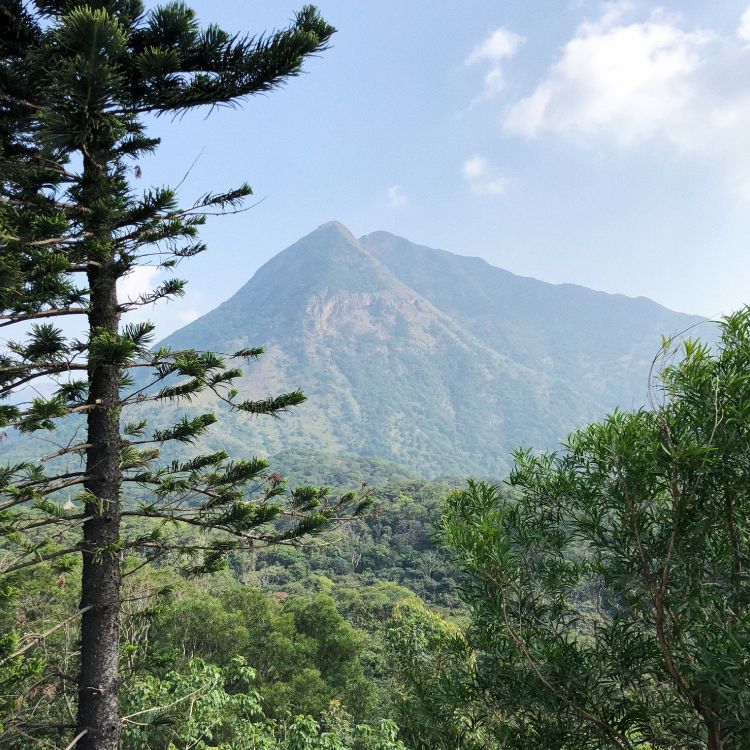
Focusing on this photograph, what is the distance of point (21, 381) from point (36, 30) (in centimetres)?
281

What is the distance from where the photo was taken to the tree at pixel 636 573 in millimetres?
2600

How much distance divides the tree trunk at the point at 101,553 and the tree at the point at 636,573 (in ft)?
8.95

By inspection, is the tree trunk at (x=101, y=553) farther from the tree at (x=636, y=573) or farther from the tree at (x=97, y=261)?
the tree at (x=636, y=573)

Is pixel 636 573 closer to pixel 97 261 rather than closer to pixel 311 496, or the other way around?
pixel 311 496

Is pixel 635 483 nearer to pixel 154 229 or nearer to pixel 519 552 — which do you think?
pixel 519 552

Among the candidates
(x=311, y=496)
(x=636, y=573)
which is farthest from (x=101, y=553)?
(x=636, y=573)

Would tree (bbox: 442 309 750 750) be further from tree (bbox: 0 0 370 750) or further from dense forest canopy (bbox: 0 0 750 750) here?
tree (bbox: 0 0 370 750)

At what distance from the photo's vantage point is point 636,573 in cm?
286

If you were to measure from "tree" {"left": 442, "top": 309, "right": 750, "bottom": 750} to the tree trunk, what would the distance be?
8.95 ft

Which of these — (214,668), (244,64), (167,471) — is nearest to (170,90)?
(244,64)

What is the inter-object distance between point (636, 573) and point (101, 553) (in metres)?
3.78

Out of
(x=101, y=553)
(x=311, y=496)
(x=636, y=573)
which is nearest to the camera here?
(x=636, y=573)

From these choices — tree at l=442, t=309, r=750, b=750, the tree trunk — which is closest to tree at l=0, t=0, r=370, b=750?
the tree trunk

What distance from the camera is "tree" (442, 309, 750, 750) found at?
2600mm
